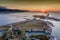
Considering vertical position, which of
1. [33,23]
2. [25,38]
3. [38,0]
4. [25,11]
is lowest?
[25,38]

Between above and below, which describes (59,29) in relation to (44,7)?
below

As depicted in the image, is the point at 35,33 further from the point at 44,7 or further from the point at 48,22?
the point at 44,7

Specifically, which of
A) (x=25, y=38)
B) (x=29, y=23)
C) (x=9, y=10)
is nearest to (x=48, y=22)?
(x=29, y=23)

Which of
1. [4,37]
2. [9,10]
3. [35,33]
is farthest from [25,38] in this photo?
[9,10]

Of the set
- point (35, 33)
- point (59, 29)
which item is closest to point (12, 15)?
point (35, 33)

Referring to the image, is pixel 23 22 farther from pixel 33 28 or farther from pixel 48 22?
pixel 48 22

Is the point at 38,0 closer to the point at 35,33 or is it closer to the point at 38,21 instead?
the point at 38,21

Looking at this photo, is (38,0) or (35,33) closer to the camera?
(35,33)

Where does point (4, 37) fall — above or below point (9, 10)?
below

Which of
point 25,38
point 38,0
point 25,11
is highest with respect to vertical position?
point 38,0
